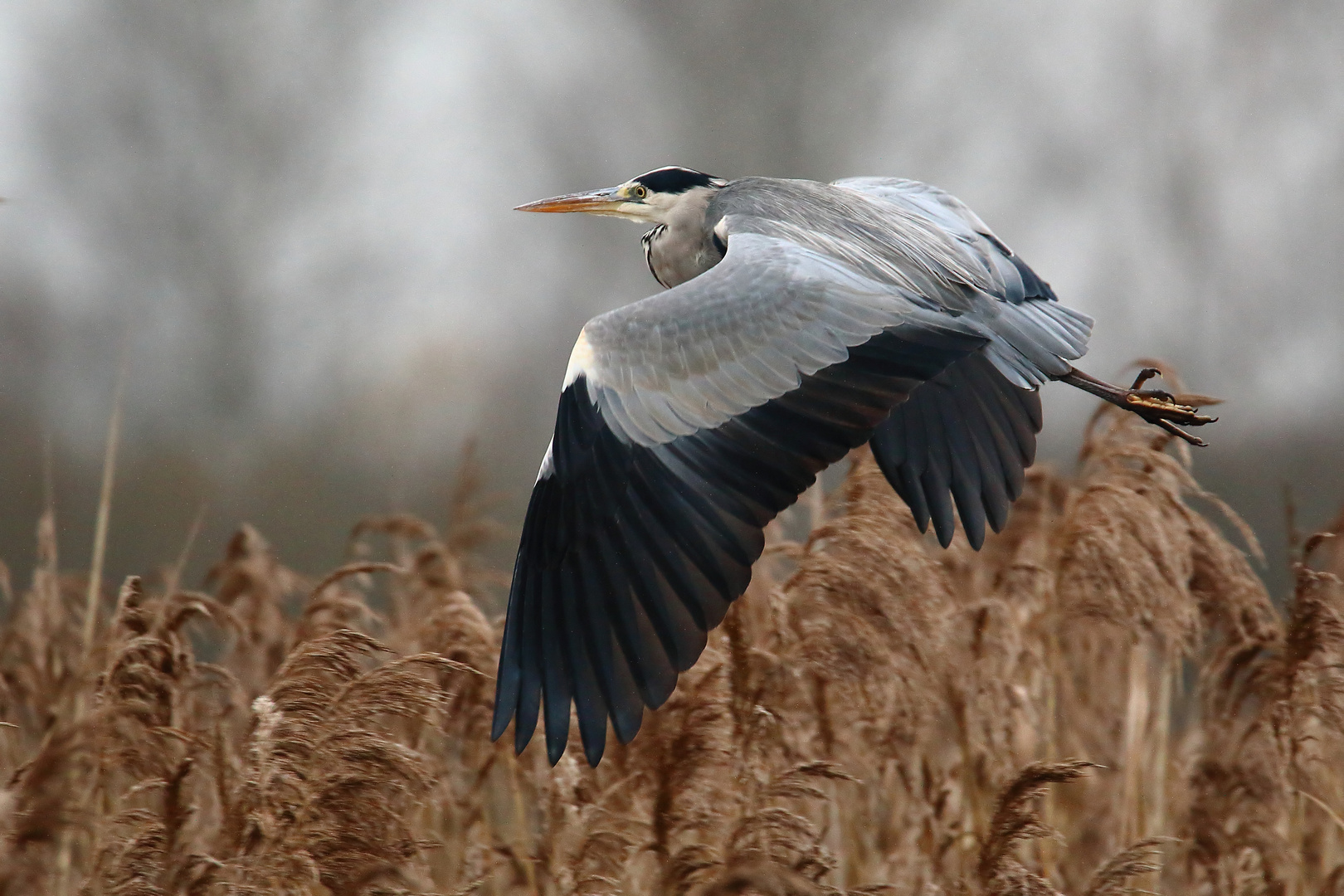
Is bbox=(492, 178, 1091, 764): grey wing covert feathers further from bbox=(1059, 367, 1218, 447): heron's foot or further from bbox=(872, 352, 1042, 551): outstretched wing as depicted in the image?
bbox=(1059, 367, 1218, 447): heron's foot

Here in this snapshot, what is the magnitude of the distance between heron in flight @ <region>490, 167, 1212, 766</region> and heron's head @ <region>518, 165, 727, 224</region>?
45 cm

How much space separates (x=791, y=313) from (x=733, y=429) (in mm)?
349

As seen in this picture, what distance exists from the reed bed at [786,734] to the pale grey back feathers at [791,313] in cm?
34

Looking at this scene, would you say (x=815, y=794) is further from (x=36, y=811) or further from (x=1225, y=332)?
(x=1225, y=332)

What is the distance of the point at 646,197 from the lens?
4.16 m

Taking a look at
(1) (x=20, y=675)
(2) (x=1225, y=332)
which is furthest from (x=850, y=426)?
(2) (x=1225, y=332)

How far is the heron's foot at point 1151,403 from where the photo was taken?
3.23m

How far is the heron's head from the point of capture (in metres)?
4.09

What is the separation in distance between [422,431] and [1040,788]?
874 cm

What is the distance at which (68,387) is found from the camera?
9.41 m

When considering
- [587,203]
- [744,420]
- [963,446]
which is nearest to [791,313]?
[744,420]

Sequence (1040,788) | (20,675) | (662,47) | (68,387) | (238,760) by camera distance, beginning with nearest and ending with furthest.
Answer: (1040,788), (238,760), (20,675), (68,387), (662,47)

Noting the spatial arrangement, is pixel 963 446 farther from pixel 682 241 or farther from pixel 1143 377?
pixel 682 241

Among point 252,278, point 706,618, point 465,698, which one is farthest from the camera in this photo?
point 252,278
